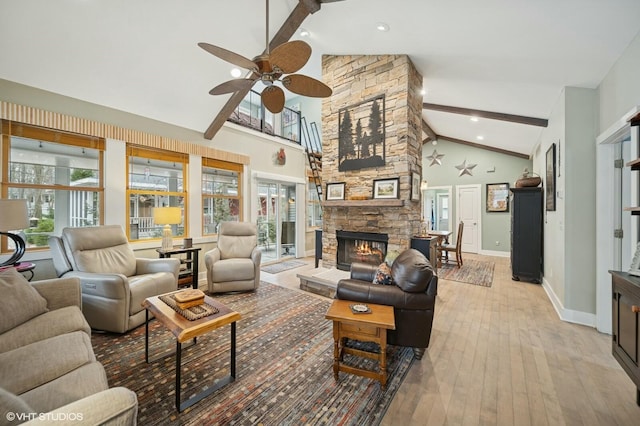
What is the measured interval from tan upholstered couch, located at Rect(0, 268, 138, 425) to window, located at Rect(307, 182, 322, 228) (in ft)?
17.3

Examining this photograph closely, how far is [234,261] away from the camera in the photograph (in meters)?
3.87

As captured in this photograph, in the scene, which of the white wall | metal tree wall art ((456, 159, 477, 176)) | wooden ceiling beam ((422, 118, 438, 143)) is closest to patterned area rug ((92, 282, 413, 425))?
the white wall

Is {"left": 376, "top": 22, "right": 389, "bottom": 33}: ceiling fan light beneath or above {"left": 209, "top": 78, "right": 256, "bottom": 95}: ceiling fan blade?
above

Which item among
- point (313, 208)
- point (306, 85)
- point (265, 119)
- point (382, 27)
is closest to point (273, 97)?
point (306, 85)

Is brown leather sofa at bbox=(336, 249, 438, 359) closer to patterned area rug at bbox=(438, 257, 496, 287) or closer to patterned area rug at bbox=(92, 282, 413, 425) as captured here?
patterned area rug at bbox=(92, 282, 413, 425)

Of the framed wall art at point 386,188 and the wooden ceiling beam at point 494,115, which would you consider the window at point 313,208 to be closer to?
the framed wall art at point 386,188

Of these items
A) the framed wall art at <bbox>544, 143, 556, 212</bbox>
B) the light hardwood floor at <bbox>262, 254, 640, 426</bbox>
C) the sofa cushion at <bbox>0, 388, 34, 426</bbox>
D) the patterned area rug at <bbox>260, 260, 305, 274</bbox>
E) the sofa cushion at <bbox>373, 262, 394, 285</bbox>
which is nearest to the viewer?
the sofa cushion at <bbox>0, 388, 34, 426</bbox>

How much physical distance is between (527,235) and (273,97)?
4828mm

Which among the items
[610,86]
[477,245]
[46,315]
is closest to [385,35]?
[610,86]

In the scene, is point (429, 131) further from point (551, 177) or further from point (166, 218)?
point (166, 218)

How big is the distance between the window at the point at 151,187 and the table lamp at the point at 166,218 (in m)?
0.26

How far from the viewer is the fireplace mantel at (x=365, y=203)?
3.86m

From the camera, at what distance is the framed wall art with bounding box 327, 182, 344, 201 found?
462 cm

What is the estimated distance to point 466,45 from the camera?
116 inches
